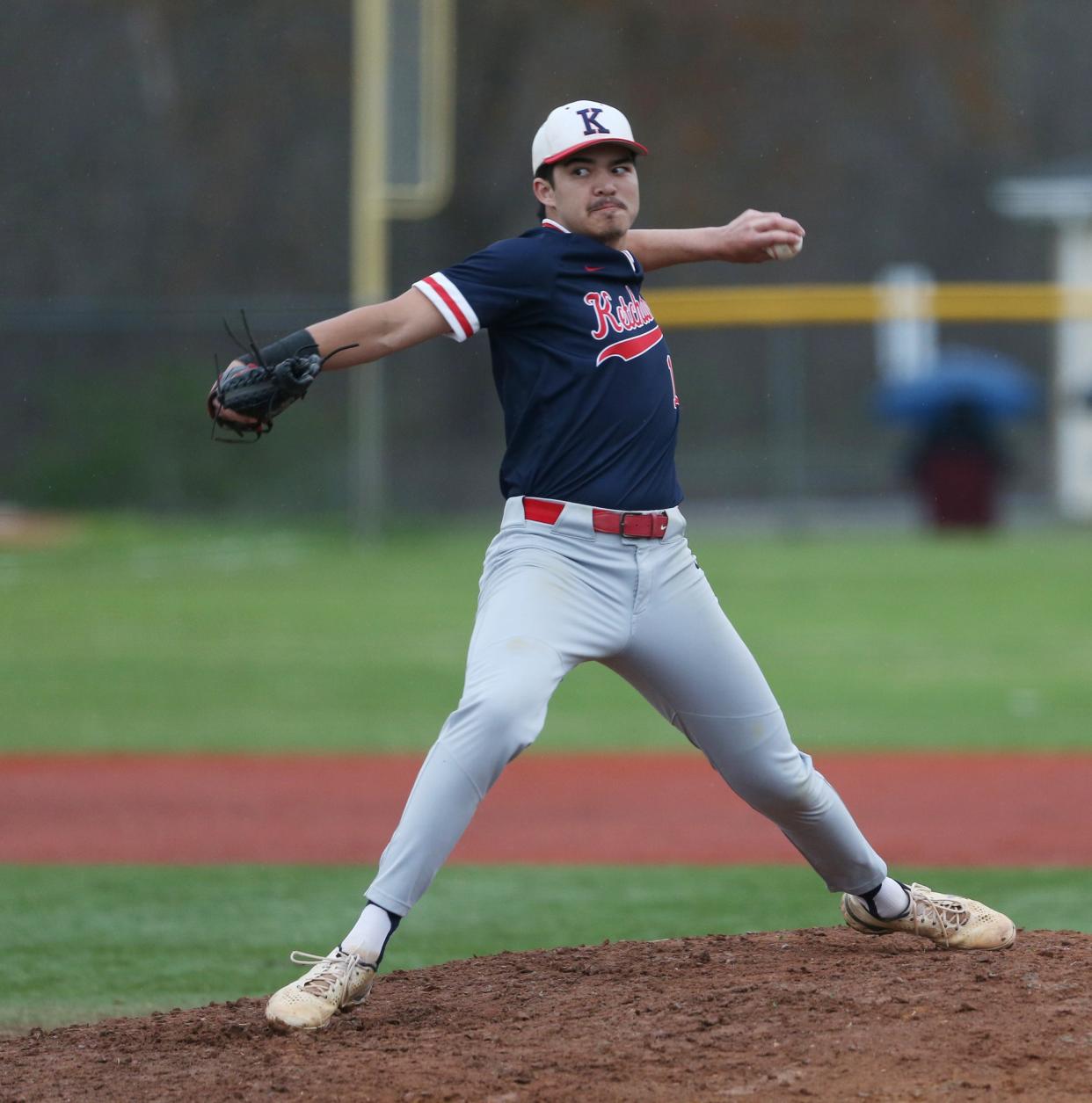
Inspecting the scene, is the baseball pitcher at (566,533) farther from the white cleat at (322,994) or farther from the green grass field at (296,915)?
the green grass field at (296,915)

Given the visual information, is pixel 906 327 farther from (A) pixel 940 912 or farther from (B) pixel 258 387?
(B) pixel 258 387

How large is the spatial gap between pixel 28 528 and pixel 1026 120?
21.9 meters

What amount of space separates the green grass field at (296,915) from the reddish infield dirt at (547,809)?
298 millimetres

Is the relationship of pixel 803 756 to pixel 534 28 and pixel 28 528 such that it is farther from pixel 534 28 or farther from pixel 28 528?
pixel 534 28

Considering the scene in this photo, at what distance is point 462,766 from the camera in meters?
3.64

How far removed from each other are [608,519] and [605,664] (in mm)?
312

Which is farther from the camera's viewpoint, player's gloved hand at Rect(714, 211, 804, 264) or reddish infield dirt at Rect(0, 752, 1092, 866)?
reddish infield dirt at Rect(0, 752, 1092, 866)

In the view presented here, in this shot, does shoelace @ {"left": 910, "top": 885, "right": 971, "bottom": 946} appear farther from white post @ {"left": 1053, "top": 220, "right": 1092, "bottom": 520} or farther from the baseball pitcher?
white post @ {"left": 1053, "top": 220, "right": 1092, "bottom": 520}

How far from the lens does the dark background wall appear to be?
20969 mm

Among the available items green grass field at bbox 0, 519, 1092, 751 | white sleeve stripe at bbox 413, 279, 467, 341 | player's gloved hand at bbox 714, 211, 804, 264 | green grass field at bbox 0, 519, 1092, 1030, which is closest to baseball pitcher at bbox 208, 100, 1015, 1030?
white sleeve stripe at bbox 413, 279, 467, 341

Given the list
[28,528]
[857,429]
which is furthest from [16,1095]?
[857,429]

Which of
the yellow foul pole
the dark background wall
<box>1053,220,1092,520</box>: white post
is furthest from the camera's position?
<box>1053,220,1092,520</box>: white post

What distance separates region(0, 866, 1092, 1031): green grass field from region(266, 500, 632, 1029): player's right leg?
42.1 inches

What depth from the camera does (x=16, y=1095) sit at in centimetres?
347
